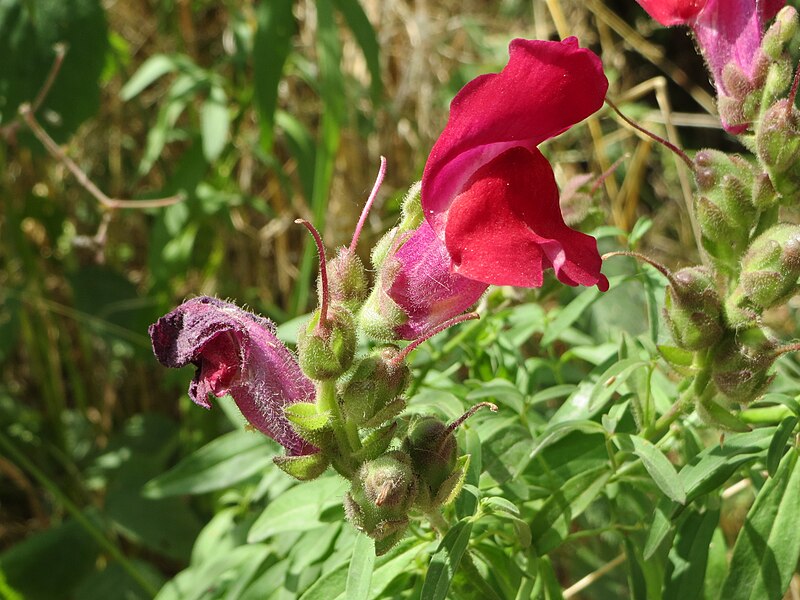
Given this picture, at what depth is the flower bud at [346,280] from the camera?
935mm

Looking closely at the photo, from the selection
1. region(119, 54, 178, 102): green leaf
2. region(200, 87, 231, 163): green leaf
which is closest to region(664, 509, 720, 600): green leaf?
region(200, 87, 231, 163): green leaf

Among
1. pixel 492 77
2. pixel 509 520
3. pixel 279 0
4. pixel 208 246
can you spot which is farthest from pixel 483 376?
pixel 208 246

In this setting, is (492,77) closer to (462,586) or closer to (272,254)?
(462,586)

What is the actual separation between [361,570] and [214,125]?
51.5 inches

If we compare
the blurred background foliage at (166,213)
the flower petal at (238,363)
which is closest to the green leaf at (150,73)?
the blurred background foliage at (166,213)

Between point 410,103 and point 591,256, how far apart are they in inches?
81.2

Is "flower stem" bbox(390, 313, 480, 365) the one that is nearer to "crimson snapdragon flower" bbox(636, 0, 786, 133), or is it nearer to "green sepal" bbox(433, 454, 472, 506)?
"green sepal" bbox(433, 454, 472, 506)

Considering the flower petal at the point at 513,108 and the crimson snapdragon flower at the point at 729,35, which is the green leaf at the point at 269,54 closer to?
the crimson snapdragon flower at the point at 729,35

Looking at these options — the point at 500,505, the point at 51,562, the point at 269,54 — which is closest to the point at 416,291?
the point at 500,505

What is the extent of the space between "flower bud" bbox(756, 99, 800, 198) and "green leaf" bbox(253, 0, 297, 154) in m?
1.04

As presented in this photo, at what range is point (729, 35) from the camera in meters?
1.09

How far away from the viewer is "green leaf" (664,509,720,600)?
1.03 meters

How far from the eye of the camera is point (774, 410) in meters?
1.17

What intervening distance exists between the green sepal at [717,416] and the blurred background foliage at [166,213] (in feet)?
1.16
